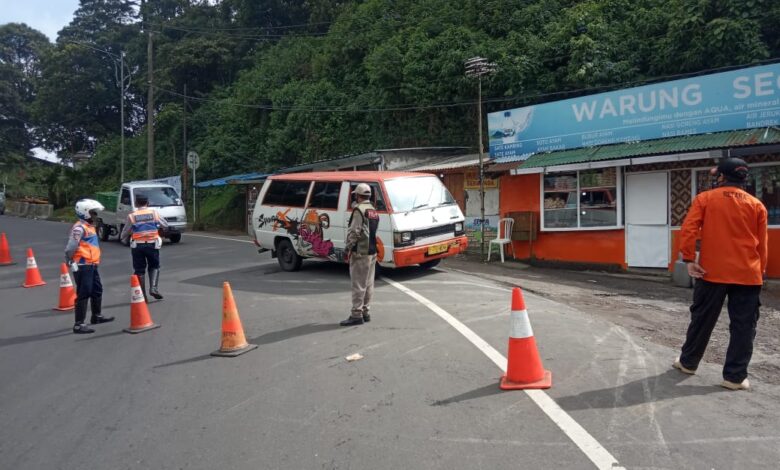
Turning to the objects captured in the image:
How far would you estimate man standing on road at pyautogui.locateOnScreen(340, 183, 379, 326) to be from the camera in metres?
7.46

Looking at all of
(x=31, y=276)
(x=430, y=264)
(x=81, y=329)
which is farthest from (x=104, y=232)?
(x=81, y=329)

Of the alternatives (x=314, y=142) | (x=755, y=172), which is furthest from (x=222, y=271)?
(x=314, y=142)

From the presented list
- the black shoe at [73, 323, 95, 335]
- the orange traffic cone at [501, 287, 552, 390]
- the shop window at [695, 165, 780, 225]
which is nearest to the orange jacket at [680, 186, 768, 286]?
the orange traffic cone at [501, 287, 552, 390]

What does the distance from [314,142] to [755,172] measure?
65.3 ft

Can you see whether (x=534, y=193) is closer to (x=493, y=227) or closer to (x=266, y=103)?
(x=493, y=227)

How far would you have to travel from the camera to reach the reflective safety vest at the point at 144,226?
9.72 metres

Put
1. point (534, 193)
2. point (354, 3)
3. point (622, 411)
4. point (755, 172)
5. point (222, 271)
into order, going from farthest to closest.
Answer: point (354, 3) < point (534, 193) < point (222, 271) < point (755, 172) < point (622, 411)

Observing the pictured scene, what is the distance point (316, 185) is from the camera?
1189 centimetres

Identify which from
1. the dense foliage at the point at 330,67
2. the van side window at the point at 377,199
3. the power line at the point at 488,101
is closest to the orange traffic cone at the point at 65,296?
the van side window at the point at 377,199

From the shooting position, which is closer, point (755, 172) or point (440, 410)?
point (440, 410)

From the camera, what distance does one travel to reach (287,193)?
Answer: 12.6 metres

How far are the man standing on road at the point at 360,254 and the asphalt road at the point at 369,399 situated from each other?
26 centimetres

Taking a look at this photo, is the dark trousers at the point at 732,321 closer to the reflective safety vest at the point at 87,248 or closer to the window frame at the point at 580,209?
the reflective safety vest at the point at 87,248

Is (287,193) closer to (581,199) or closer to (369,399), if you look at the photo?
(581,199)
